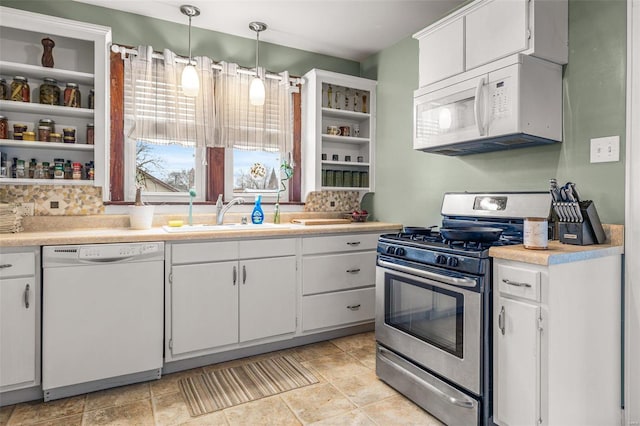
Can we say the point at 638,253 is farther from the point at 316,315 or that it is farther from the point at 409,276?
the point at 316,315

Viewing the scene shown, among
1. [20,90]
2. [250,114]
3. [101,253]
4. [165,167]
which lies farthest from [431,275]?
[20,90]

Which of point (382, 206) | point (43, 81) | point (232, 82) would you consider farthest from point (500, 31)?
point (43, 81)

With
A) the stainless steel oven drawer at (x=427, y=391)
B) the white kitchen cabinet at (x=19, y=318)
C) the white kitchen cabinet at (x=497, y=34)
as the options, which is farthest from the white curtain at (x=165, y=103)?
the stainless steel oven drawer at (x=427, y=391)

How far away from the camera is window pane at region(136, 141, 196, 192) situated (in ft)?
10.2

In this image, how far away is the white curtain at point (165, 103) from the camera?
9.57 feet

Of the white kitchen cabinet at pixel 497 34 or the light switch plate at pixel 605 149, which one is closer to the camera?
A: the light switch plate at pixel 605 149

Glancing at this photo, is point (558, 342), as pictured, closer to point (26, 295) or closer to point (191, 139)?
point (26, 295)

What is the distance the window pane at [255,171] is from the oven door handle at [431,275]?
158cm

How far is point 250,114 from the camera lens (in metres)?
3.37

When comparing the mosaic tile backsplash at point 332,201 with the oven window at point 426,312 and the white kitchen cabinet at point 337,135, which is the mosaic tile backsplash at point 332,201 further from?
the oven window at point 426,312

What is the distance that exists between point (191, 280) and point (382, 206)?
6.38 feet

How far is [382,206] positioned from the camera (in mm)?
3695

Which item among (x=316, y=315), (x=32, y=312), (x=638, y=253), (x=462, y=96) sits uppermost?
(x=462, y=96)

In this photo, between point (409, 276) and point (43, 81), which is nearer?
point (409, 276)
